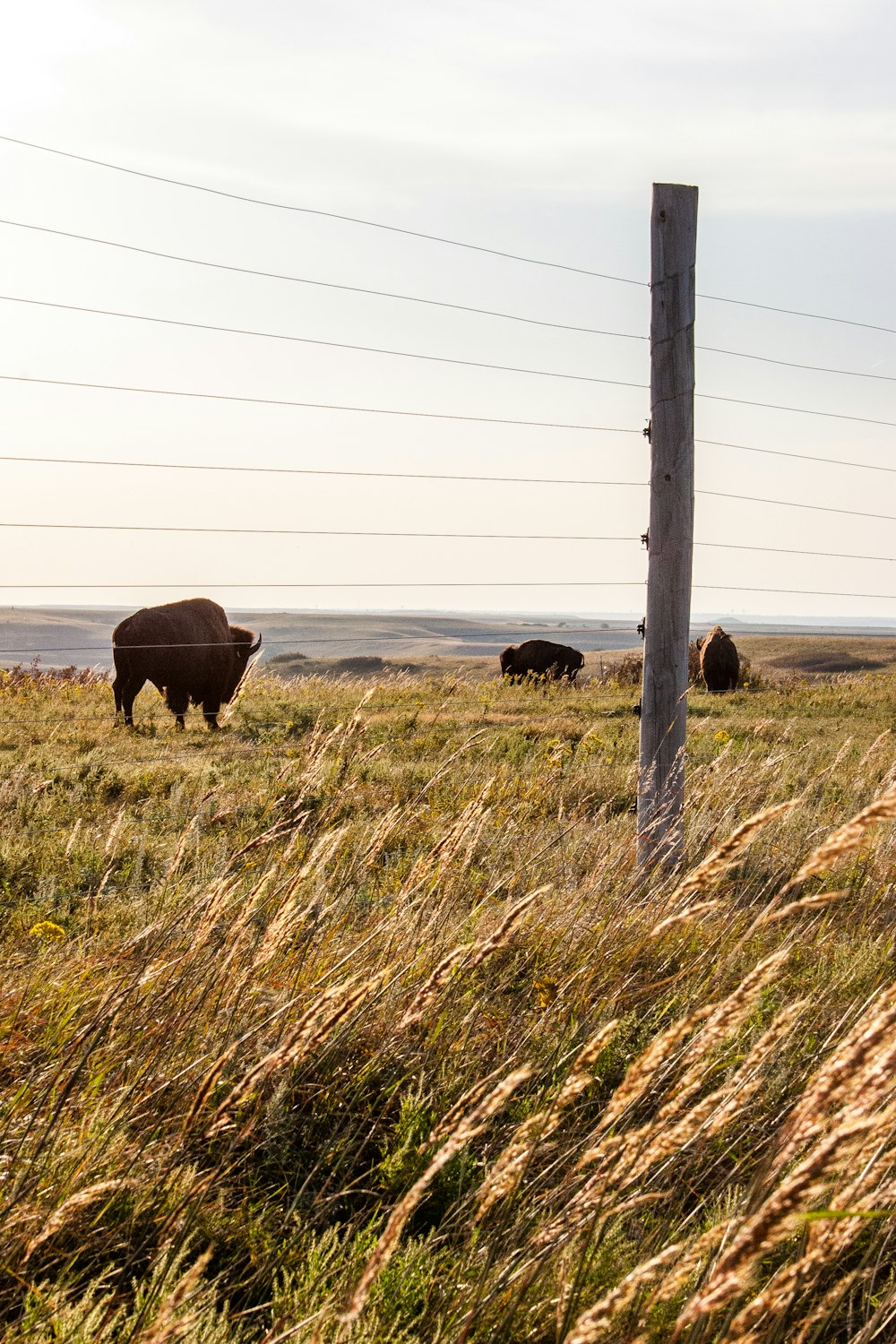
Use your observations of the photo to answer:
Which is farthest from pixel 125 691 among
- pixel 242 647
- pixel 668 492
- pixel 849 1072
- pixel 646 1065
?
pixel 849 1072

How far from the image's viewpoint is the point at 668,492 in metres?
4.87

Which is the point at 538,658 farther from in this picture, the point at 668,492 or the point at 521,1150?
the point at 521,1150

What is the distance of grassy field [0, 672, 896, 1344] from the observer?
133 centimetres

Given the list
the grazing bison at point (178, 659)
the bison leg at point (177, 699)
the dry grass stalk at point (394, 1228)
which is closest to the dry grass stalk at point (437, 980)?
the dry grass stalk at point (394, 1228)

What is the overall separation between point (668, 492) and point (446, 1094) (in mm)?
3189

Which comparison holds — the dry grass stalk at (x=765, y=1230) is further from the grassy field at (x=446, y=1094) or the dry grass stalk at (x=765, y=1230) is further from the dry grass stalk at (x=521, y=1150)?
the dry grass stalk at (x=521, y=1150)

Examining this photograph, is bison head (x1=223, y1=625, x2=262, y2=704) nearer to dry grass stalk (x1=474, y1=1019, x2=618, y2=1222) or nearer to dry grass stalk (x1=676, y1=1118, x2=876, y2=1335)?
dry grass stalk (x1=474, y1=1019, x2=618, y2=1222)

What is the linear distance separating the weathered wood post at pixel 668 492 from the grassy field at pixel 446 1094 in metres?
0.41

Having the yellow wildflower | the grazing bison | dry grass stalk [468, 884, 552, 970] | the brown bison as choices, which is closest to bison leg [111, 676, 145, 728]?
the grazing bison

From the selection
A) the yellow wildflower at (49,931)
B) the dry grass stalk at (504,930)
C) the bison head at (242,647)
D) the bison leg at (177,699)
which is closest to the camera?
the dry grass stalk at (504,930)

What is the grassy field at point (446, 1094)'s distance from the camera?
1.33 m

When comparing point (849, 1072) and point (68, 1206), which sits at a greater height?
point (849, 1072)

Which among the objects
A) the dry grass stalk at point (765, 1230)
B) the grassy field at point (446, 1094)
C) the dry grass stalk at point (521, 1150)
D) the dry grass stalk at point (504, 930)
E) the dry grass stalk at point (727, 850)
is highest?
the dry grass stalk at point (727, 850)

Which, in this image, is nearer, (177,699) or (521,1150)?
(521,1150)
